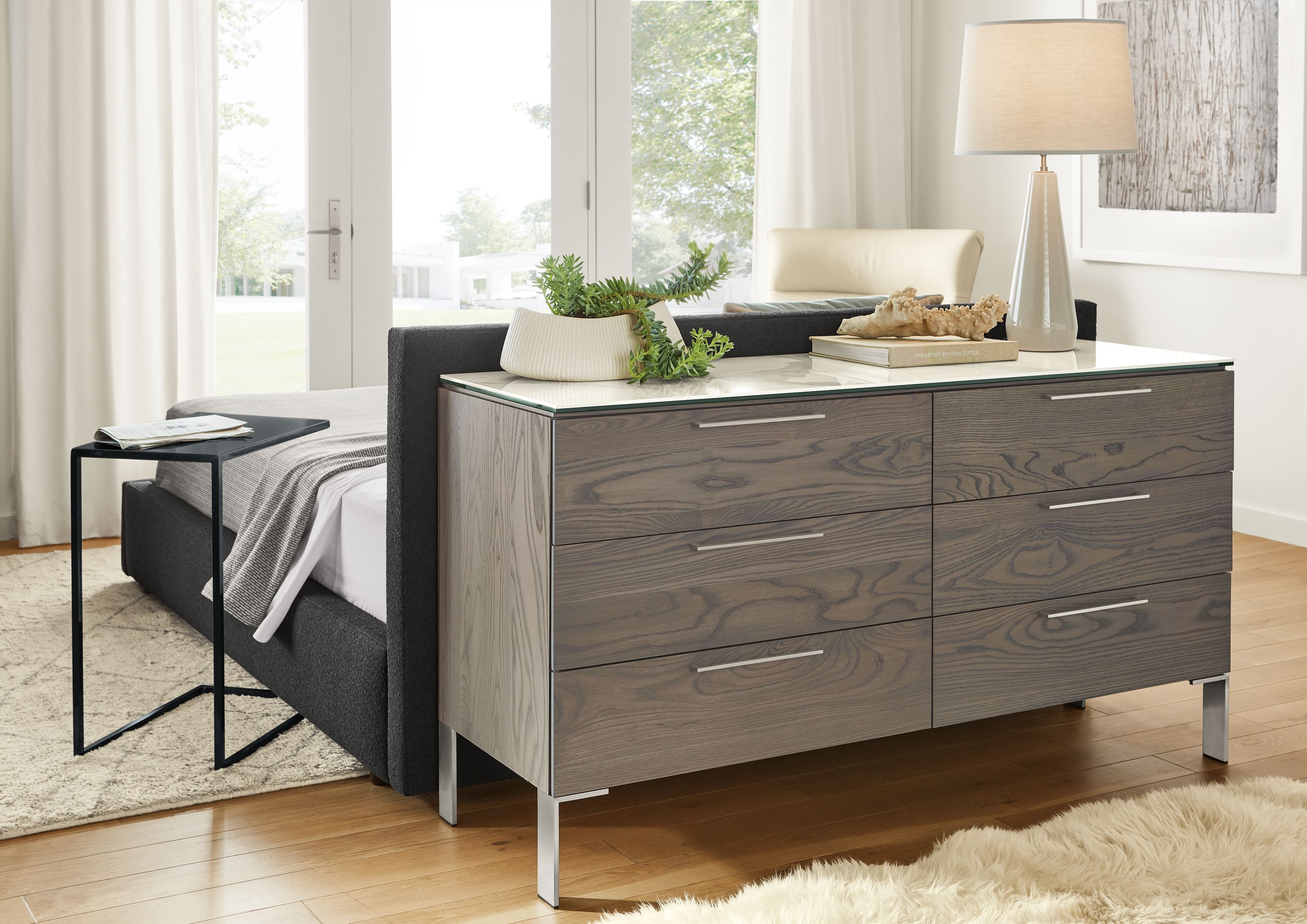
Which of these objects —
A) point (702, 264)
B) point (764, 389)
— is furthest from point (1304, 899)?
point (702, 264)

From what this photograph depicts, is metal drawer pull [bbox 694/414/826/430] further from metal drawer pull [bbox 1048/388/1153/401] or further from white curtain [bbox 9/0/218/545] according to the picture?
white curtain [bbox 9/0/218/545]

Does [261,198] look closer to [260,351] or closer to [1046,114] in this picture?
[260,351]

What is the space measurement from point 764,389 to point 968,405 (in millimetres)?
380

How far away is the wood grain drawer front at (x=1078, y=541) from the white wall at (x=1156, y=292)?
204cm

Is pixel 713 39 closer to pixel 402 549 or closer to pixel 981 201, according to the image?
pixel 981 201

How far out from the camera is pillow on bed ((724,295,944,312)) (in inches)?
107

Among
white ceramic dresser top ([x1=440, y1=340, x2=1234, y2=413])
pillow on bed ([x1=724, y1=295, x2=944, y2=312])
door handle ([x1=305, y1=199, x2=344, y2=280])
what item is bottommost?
white ceramic dresser top ([x1=440, y1=340, x2=1234, y2=413])

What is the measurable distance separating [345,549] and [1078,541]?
1.36 metres

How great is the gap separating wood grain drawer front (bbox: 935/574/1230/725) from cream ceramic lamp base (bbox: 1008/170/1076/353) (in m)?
0.51

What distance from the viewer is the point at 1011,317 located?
2627 mm

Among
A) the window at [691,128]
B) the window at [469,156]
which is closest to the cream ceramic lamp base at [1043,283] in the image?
the window at [469,156]

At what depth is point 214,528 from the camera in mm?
2430

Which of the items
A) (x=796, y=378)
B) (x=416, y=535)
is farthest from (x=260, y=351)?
(x=796, y=378)

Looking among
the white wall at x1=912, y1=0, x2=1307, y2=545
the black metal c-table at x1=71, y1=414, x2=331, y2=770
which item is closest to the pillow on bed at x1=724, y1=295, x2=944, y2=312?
the black metal c-table at x1=71, y1=414, x2=331, y2=770
